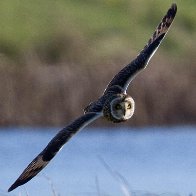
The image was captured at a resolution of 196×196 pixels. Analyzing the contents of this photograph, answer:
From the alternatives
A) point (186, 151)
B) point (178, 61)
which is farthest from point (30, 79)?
point (186, 151)

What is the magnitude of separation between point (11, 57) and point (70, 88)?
2542 millimetres

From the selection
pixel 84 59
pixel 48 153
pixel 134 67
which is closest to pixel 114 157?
pixel 84 59

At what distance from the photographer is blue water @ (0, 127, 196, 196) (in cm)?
1717

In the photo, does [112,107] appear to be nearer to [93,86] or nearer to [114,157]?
[114,157]

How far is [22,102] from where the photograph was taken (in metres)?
25.4

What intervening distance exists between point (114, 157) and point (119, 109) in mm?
9186

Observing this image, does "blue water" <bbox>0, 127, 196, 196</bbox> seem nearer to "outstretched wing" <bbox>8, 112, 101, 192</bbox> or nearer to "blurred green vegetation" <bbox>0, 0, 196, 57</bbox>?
"outstretched wing" <bbox>8, 112, 101, 192</bbox>

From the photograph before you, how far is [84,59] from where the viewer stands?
27359mm

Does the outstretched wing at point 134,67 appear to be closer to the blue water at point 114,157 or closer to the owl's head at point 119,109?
the owl's head at point 119,109

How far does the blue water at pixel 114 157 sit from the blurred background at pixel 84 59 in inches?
18.2

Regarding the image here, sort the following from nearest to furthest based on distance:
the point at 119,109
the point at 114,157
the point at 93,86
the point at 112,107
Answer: the point at 112,107 < the point at 119,109 < the point at 114,157 < the point at 93,86

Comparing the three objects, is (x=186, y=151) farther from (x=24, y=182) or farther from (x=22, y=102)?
(x=24, y=182)

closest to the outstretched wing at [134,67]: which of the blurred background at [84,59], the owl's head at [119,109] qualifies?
the owl's head at [119,109]

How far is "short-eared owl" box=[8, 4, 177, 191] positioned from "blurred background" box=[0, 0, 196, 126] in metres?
11.5
